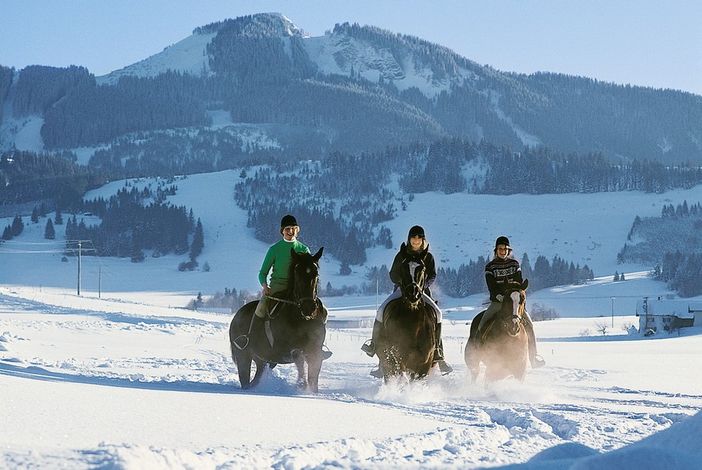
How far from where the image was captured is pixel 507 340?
14250 millimetres

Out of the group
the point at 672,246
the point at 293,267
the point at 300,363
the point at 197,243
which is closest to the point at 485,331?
the point at 300,363

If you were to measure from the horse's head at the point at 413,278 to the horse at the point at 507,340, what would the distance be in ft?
6.22

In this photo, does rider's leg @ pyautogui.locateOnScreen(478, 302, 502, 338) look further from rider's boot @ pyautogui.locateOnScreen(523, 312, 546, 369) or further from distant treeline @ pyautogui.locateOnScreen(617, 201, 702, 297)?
distant treeline @ pyautogui.locateOnScreen(617, 201, 702, 297)

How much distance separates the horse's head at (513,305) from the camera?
1385 cm

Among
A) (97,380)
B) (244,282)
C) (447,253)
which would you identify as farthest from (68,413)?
(447,253)

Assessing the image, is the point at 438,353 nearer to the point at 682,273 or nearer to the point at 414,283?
the point at 414,283

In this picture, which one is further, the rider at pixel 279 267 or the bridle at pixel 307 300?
the rider at pixel 279 267

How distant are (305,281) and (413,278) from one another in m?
1.53

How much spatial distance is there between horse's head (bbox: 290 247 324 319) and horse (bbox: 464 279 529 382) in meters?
3.11

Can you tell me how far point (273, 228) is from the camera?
160m

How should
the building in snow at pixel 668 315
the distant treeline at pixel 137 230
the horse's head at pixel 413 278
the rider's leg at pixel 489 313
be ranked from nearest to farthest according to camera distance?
the horse's head at pixel 413 278 → the rider's leg at pixel 489 313 → the building in snow at pixel 668 315 → the distant treeline at pixel 137 230

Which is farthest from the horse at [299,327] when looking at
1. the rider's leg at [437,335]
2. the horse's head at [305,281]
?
the rider's leg at [437,335]

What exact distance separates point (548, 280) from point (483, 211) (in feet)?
182

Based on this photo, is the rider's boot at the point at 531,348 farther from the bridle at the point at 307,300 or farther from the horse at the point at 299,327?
the bridle at the point at 307,300
